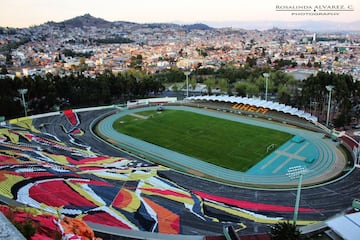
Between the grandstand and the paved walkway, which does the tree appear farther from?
the grandstand

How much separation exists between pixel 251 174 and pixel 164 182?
32.3 ft

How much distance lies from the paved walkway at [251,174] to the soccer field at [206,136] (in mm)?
1315

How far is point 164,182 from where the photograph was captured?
101ft

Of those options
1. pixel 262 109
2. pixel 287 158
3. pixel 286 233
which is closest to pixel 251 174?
pixel 287 158

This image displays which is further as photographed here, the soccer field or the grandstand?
the grandstand

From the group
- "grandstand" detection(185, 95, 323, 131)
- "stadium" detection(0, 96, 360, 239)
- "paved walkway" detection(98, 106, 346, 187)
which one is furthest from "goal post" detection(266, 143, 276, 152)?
"grandstand" detection(185, 95, 323, 131)

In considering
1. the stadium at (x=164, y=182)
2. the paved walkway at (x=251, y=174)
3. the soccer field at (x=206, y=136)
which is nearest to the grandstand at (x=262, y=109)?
the stadium at (x=164, y=182)

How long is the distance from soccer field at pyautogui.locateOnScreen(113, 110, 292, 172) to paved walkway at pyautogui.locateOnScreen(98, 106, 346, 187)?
51.8 inches

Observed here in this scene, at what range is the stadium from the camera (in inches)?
906

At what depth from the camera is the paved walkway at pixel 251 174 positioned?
32875 mm

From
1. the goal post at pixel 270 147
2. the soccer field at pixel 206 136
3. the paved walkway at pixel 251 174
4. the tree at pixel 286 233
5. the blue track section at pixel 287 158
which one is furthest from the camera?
the goal post at pixel 270 147

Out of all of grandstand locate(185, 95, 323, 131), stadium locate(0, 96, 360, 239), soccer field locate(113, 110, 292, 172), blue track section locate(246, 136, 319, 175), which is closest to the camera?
stadium locate(0, 96, 360, 239)

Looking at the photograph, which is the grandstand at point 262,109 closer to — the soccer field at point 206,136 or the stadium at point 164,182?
the stadium at point 164,182

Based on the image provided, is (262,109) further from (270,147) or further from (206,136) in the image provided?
(270,147)
